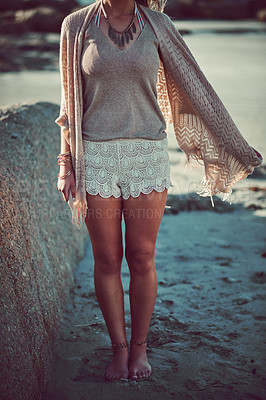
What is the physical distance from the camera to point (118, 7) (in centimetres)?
235

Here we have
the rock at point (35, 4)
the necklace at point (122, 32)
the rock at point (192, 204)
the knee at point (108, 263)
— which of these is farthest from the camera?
the rock at point (35, 4)

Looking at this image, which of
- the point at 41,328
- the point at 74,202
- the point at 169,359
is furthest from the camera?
the point at 169,359

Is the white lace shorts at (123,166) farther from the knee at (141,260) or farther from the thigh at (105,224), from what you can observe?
the knee at (141,260)

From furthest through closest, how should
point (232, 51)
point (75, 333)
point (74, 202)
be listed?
point (232, 51), point (75, 333), point (74, 202)

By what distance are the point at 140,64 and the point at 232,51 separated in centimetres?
1504

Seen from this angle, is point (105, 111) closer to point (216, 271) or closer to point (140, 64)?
point (140, 64)

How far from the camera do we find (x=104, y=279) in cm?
255

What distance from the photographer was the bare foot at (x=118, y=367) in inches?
101

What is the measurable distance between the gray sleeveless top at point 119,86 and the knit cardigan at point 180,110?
0.05 m

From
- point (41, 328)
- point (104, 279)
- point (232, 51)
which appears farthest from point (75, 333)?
point (232, 51)

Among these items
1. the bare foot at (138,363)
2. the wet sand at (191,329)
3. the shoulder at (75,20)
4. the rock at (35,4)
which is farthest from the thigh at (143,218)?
the rock at (35,4)

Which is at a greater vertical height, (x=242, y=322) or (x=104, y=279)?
(x=104, y=279)

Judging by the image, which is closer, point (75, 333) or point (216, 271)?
point (75, 333)

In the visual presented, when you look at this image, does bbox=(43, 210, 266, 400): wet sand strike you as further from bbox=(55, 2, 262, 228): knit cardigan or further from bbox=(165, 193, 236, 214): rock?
bbox=(55, 2, 262, 228): knit cardigan
